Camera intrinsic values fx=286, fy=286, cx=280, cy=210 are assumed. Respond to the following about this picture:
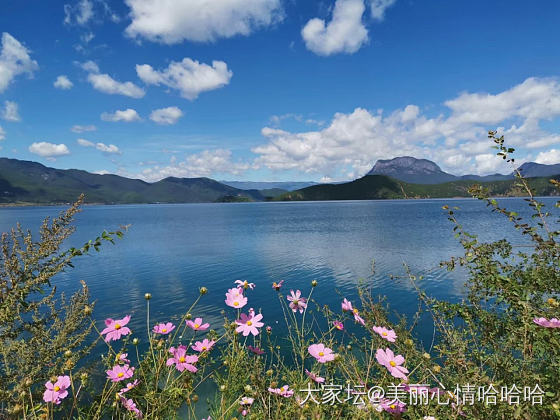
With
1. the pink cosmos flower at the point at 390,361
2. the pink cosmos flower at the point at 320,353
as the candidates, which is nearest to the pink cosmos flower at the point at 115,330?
the pink cosmos flower at the point at 320,353

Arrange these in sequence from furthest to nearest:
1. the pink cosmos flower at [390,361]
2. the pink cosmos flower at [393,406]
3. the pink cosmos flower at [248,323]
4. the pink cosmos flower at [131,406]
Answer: the pink cosmos flower at [248,323] < the pink cosmos flower at [131,406] < the pink cosmos flower at [390,361] < the pink cosmos flower at [393,406]

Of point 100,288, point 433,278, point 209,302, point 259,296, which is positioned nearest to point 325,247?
point 433,278

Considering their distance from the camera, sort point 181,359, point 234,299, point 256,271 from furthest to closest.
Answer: point 256,271
point 234,299
point 181,359

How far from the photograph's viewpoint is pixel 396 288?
21750 millimetres

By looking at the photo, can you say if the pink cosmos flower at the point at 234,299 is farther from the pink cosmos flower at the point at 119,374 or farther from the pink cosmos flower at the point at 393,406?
the pink cosmos flower at the point at 393,406

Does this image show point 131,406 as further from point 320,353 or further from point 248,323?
point 320,353

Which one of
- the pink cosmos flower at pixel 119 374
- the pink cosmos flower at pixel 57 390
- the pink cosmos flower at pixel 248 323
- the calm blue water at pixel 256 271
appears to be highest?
the pink cosmos flower at pixel 248 323

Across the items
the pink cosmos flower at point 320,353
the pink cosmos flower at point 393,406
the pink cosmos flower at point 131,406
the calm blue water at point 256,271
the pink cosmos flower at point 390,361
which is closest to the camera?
the pink cosmos flower at point 393,406

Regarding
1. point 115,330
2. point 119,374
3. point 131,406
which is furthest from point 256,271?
point 119,374

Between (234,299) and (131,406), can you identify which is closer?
(131,406)

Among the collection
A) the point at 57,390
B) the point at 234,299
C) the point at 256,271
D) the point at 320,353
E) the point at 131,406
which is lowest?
the point at 256,271

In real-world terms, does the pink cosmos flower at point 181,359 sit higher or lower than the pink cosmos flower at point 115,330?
lower

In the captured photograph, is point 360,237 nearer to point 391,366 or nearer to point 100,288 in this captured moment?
point 100,288

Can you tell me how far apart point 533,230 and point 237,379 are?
5.33 m
